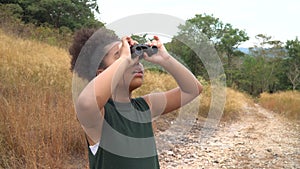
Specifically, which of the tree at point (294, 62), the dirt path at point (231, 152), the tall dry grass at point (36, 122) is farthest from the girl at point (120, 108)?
the tree at point (294, 62)

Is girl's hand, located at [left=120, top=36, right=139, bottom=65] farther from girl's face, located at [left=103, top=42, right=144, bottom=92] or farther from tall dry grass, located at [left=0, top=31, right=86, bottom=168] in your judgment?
tall dry grass, located at [left=0, top=31, right=86, bottom=168]

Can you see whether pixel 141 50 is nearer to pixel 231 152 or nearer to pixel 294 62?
pixel 231 152

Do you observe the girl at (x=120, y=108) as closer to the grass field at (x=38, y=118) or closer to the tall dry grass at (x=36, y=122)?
the grass field at (x=38, y=118)

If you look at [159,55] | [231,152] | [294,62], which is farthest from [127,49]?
[294,62]

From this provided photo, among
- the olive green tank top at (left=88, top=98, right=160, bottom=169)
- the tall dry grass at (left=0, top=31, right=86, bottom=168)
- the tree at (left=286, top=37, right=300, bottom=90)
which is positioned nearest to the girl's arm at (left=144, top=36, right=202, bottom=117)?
the olive green tank top at (left=88, top=98, right=160, bottom=169)

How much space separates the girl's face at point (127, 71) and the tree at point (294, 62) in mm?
33722

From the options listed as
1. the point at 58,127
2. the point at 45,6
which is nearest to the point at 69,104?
the point at 58,127

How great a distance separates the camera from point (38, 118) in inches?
101

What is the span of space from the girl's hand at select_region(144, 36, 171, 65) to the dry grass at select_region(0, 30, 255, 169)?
1.39 feet

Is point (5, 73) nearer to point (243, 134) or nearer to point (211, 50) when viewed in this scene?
point (211, 50)

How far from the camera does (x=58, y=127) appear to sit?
2703mm

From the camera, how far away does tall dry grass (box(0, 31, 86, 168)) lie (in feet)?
7.60

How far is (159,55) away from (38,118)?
1.69 m

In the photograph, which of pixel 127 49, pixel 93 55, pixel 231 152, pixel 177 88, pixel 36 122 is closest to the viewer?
pixel 127 49
